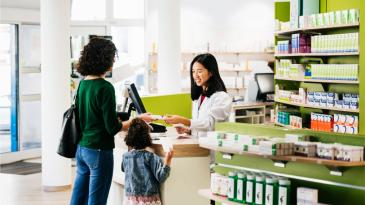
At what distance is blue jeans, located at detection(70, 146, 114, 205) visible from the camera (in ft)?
17.0

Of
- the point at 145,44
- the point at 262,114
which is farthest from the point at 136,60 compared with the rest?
the point at 262,114

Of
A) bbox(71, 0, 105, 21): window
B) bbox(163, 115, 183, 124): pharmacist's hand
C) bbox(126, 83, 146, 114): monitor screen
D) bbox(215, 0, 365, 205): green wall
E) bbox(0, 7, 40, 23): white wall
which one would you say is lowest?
bbox(215, 0, 365, 205): green wall

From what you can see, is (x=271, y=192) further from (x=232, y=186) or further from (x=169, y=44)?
(x=169, y=44)

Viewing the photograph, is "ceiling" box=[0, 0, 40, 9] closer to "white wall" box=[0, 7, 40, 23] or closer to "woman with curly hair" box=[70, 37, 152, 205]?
"white wall" box=[0, 7, 40, 23]

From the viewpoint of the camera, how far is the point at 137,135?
544 cm

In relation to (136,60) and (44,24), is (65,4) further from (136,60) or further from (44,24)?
(136,60)

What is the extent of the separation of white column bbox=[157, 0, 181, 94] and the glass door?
105 inches

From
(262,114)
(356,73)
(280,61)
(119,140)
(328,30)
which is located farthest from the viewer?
(262,114)

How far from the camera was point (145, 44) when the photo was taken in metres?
15.6

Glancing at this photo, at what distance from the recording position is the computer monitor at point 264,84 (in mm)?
12672

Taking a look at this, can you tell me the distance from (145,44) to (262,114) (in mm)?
4382

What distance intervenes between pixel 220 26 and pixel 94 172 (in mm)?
10869

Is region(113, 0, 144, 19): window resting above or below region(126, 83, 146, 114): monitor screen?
above

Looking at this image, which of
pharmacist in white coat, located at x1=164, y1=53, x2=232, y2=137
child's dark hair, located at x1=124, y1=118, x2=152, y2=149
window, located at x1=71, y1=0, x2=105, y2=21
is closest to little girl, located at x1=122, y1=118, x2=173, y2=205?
child's dark hair, located at x1=124, y1=118, x2=152, y2=149
